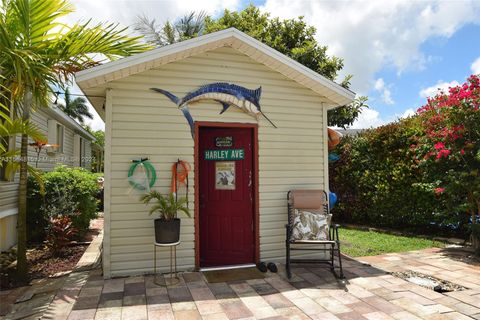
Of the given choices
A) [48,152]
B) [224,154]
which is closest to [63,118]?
[48,152]

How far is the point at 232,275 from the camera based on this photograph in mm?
4609

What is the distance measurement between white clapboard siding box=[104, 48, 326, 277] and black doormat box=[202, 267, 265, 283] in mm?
376

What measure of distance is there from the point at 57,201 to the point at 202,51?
4.35 meters

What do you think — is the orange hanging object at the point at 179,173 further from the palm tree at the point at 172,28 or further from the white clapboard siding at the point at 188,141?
the palm tree at the point at 172,28

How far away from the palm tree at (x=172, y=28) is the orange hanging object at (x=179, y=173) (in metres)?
12.9

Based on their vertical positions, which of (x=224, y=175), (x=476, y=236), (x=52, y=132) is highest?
(x=52, y=132)

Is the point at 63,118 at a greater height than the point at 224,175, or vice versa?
the point at 63,118

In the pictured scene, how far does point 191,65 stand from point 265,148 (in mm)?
1721

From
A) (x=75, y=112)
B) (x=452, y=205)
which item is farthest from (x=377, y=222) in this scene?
(x=75, y=112)

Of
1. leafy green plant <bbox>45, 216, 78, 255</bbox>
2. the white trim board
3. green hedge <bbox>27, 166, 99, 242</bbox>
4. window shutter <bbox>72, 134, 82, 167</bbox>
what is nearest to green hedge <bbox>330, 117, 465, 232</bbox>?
green hedge <bbox>27, 166, 99, 242</bbox>

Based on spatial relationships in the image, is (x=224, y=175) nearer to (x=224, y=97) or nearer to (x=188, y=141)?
(x=188, y=141)

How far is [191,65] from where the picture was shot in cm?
489

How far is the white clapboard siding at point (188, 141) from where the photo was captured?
4.55m

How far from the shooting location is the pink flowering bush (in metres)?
5.54
